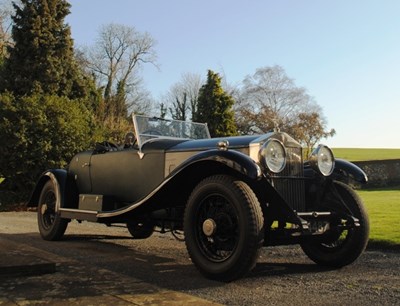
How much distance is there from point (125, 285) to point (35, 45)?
17115 mm

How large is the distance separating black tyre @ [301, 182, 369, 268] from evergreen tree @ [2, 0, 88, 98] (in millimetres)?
15921

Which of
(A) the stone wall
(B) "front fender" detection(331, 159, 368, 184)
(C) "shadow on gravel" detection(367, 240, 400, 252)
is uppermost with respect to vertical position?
(A) the stone wall

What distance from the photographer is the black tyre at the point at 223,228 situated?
4.46 metres

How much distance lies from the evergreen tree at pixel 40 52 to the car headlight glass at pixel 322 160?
1572 cm

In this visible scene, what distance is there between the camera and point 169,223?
20.9 ft

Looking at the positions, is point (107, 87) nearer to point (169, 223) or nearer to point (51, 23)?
point (51, 23)

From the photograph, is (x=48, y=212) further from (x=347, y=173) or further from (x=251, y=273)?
(x=347, y=173)

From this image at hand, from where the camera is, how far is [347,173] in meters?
6.07

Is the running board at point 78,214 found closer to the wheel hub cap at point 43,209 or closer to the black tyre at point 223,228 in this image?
the wheel hub cap at point 43,209

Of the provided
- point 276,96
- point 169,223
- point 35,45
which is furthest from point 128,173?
point 276,96

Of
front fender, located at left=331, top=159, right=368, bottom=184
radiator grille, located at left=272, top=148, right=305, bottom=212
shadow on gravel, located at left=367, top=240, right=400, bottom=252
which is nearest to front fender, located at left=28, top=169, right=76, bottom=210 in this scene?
radiator grille, located at left=272, top=148, right=305, bottom=212

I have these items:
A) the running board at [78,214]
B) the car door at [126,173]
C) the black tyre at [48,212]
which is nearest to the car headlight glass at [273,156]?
the car door at [126,173]

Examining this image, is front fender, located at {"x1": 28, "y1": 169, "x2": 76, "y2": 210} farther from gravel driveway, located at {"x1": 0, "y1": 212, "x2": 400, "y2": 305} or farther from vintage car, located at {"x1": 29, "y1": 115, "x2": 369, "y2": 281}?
gravel driveway, located at {"x1": 0, "y1": 212, "x2": 400, "y2": 305}

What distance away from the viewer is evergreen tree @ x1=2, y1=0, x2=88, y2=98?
750 inches
